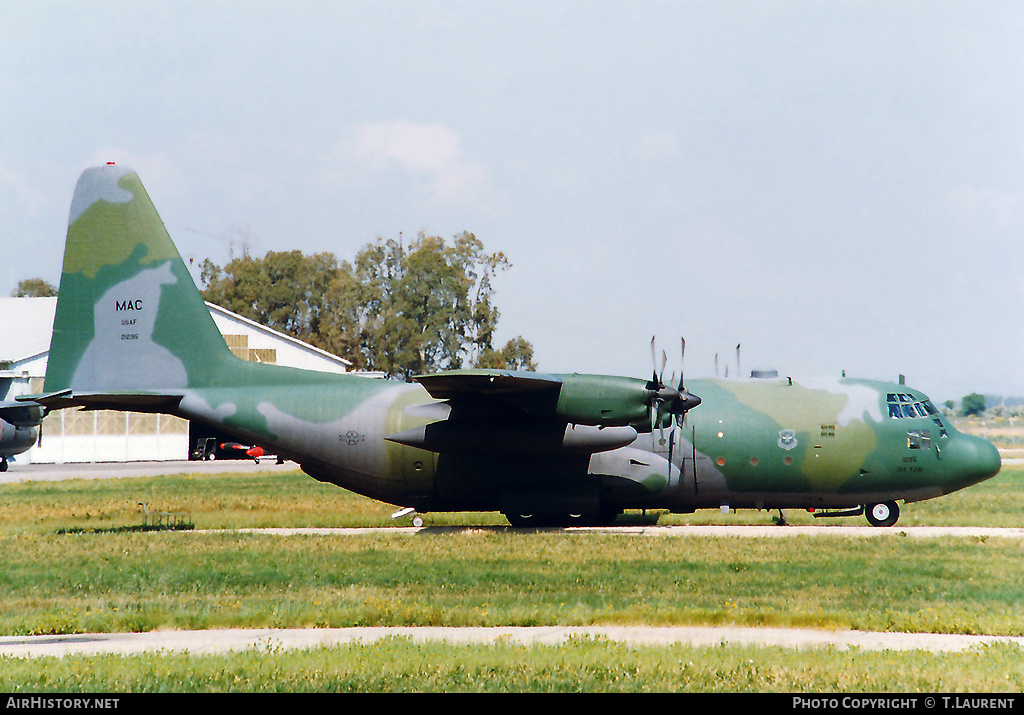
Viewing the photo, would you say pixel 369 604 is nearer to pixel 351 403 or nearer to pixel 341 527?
pixel 351 403

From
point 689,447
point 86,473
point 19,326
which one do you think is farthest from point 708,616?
point 19,326

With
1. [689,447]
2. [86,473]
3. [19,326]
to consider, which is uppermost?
[19,326]

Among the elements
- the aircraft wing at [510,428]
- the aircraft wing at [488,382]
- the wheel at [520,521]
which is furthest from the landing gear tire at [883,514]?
the aircraft wing at [488,382]

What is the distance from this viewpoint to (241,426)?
985 inches

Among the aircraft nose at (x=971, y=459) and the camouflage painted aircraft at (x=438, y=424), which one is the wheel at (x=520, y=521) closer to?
the camouflage painted aircraft at (x=438, y=424)

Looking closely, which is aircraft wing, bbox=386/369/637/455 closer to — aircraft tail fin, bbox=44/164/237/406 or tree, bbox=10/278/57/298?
aircraft tail fin, bbox=44/164/237/406

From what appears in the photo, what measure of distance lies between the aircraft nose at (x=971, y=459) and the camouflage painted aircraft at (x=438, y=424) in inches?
1.5

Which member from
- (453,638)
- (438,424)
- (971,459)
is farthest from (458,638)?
(971,459)

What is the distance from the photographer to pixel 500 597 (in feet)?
55.2

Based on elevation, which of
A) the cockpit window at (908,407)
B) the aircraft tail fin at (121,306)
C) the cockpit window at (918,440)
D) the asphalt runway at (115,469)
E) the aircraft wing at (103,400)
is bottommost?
the asphalt runway at (115,469)

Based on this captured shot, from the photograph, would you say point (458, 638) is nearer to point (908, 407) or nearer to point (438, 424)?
point (438, 424)

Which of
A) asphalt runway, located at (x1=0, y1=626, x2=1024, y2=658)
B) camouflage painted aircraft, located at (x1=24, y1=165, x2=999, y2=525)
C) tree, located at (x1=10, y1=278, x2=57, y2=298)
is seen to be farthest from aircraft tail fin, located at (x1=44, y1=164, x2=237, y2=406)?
tree, located at (x1=10, y1=278, x2=57, y2=298)

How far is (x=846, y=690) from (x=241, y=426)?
1829 cm

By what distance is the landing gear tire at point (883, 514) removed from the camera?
2627cm
